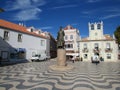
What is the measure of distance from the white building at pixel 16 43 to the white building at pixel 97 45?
13.6 meters

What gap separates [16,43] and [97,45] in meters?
23.4

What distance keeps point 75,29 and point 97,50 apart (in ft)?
35.5

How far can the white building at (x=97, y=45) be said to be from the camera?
3741 cm

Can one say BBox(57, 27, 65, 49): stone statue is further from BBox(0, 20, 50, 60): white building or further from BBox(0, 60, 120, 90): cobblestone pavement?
BBox(0, 20, 50, 60): white building

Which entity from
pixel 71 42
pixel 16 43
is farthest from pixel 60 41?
pixel 71 42

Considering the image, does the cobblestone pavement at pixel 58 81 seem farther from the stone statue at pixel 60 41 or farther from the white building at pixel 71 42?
Result: the white building at pixel 71 42

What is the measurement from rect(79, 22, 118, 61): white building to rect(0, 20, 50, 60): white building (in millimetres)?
13583

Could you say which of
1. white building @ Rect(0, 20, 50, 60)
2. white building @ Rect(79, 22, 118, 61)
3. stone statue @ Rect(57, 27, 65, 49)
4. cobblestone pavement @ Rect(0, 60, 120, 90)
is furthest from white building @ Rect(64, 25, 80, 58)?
cobblestone pavement @ Rect(0, 60, 120, 90)

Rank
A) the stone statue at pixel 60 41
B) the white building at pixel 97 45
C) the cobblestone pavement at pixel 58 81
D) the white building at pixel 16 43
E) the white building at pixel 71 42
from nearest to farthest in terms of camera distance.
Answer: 1. the cobblestone pavement at pixel 58 81
2. the stone statue at pixel 60 41
3. the white building at pixel 16 43
4. the white building at pixel 97 45
5. the white building at pixel 71 42

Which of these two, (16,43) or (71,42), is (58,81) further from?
(71,42)

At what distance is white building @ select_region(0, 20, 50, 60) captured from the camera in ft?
84.2

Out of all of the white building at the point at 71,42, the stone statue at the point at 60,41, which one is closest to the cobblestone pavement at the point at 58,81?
the stone statue at the point at 60,41

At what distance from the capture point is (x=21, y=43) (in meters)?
30.2

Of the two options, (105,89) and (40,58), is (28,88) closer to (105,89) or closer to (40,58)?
(105,89)
